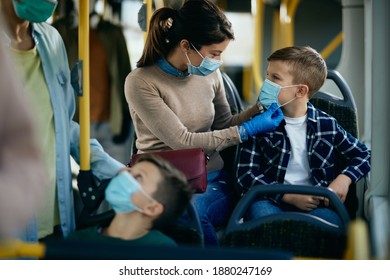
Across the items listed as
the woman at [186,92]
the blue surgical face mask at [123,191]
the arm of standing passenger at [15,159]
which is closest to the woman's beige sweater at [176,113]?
the woman at [186,92]

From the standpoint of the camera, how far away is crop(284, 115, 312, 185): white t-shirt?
2.51 meters

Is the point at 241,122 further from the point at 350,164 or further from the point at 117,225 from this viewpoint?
the point at 117,225

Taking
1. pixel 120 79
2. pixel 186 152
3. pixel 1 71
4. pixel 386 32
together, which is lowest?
pixel 120 79

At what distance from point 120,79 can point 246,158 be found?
107 inches

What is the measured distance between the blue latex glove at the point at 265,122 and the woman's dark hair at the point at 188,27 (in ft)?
0.96

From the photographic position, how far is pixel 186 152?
2.32 m

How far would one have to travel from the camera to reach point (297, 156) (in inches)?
99.3

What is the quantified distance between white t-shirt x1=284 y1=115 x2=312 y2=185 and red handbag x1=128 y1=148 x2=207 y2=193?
0.35 metres

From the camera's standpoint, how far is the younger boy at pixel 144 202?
6.20ft

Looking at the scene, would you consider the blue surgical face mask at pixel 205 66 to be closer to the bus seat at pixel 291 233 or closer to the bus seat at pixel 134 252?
the bus seat at pixel 291 233

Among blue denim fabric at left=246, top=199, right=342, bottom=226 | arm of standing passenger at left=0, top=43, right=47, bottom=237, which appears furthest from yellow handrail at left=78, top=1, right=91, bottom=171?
arm of standing passenger at left=0, top=43, right=47, bottom=237

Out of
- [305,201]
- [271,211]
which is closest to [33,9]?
[271,211]

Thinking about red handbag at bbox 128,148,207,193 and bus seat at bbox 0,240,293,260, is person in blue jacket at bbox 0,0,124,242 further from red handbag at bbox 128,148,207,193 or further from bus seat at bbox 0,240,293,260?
bus seat at bbox 0,240,293,260
